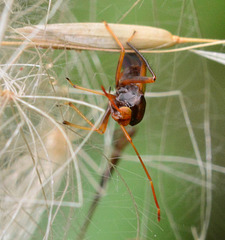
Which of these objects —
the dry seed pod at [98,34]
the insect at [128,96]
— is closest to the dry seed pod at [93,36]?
the dry seed pod at [98,34]

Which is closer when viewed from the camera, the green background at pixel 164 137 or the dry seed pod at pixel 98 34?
the dry seed pod at pixel 98 34

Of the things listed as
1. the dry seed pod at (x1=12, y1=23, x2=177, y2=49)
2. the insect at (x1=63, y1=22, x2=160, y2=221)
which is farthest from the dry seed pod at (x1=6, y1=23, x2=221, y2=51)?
the insect at (x1=63, y1=22, x2=160, y2=221)

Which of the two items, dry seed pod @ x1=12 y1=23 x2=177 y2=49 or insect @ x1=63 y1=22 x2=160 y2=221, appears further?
insect @ x1=63 y1=22 x2=160 y2=221

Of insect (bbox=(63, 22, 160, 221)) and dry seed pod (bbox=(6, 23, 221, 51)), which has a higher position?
dry seed pod (bbox=(6, 23, 221, 51))

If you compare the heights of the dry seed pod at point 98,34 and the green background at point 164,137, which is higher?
the dry seed pod at point 98,34

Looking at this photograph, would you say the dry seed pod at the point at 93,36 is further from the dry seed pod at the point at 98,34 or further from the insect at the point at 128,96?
the insect at the point at 128,96

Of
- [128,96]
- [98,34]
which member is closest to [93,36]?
[98,34]

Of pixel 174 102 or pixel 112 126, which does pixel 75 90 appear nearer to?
pixel 112 126

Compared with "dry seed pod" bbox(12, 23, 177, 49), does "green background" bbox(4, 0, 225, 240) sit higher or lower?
lower

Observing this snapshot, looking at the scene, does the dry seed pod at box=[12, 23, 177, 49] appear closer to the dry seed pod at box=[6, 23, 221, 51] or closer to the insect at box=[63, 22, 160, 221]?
the dry seed pod at box=[6, 23, 221, 51]

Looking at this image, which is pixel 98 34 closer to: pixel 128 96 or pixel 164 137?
pixel 128 96

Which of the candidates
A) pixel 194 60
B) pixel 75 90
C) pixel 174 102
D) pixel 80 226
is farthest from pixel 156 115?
pixel 80 226
